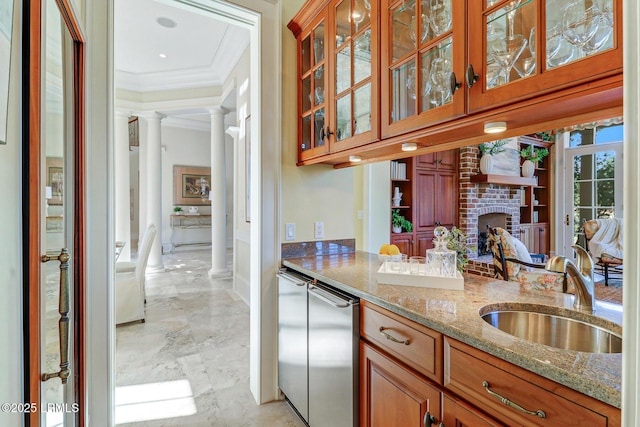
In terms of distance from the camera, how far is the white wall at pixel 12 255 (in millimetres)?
721

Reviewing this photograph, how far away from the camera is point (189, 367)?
2596 mm

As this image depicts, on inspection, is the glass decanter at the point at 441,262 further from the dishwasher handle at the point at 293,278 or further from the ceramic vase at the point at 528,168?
the ceramic vase at the point at 528,168

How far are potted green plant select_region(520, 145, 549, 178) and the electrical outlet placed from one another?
219 inches

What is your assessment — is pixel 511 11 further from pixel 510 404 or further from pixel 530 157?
pixel 530 157

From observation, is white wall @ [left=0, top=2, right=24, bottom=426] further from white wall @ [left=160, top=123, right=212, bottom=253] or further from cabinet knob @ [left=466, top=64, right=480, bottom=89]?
white wall @ [left=160, top=123, right=212, bottom=253]

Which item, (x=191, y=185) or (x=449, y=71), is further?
(x=191, y=185)

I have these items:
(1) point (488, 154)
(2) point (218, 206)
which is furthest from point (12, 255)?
(1) point (488, 154)

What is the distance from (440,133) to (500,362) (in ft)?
2.86

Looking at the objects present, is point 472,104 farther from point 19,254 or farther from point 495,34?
point 19,254

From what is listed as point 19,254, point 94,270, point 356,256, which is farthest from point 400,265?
point 94,270

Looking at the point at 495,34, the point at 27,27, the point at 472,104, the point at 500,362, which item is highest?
the point at 495,34

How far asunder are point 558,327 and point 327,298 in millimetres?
945

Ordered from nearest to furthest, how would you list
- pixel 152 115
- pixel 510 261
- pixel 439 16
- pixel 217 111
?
pixel 439 16 < pixel 510 261 < pixel 217 111 < pixel 152 115

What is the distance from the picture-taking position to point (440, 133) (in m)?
1.31
